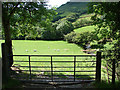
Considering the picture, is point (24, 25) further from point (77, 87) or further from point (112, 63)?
point (112, 63)

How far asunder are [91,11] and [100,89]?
2149mm

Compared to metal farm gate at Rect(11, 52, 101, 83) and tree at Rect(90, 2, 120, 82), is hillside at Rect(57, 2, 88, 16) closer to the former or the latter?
tree at Rect(90, 2, 120, 82)

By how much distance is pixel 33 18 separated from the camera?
4781 mm

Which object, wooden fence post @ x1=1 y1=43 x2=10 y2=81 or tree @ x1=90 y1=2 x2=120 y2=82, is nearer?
tree @ x1=90 y1=2 x2=120 y2=82

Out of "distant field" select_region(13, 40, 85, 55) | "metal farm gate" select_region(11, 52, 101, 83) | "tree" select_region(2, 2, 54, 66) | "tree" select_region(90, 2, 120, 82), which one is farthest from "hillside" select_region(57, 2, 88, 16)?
"distant field" select_region(13, 40, 85, 55)

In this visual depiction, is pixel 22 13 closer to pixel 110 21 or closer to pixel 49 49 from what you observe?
pixel 110 21

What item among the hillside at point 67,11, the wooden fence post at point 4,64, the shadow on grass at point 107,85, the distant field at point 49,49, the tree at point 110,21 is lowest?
the distant field at point 49,49

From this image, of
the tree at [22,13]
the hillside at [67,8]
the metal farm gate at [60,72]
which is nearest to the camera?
the metal farm gate at [60,72]

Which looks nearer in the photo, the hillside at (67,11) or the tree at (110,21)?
the tree at (110,21)

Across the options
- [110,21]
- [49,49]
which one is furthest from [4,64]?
[49,49]

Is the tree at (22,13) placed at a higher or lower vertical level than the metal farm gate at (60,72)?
higher

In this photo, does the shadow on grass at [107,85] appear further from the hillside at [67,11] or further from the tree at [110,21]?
the hillside at [67,11]

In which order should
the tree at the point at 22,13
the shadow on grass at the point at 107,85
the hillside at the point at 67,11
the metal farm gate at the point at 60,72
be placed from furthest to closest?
the hillside at the point at 67,11 < the tree at the point at 22,13 < the metal farm gate at the point at 60,72 < the shadow on grass at the point at 107,85

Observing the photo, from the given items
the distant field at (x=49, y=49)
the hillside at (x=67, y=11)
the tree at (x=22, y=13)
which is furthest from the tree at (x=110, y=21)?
the distant field at (x=49, y=49)
